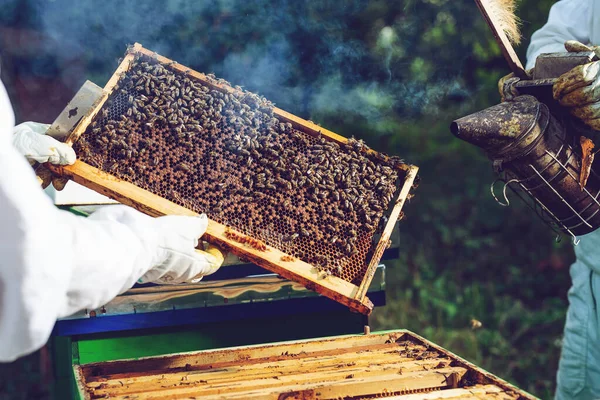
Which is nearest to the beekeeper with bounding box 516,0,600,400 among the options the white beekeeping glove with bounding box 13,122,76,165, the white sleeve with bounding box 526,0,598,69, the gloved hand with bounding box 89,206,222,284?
the white sleeve with bounding box 526,0,598,69

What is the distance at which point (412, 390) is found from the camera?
101 inches

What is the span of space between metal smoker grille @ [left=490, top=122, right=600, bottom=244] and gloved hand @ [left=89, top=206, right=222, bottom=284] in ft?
4.48

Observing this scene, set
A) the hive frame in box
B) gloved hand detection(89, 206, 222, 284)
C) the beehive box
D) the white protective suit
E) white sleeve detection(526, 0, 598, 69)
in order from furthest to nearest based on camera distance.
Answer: white sleeve detection(526, 0, 598, 69)
the white protective suit
the hive frame in box
the beehive box
gloved hand detection(89, 206, 222, 284)

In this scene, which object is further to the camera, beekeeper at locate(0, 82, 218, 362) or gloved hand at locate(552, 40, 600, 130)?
gloved hand at locate(552, 40, 600, 130)

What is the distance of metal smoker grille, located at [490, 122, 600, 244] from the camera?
293 cm

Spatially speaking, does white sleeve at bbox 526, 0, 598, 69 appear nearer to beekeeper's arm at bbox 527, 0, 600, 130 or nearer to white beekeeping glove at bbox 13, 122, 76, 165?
beekeeper's arm at bbox 527, 0, 600, 130

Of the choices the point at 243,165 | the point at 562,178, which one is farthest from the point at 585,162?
the point at 243,165

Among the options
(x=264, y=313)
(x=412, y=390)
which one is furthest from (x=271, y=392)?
(x=264, y=313)

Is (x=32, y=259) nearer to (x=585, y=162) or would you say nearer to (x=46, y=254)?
(x=46, y=254)

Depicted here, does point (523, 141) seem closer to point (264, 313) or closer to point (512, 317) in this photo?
point (264, 313)

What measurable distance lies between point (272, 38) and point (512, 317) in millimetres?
4577

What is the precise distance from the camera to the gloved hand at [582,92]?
2.87 m

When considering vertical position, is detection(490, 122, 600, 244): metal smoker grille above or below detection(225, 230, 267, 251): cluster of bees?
above

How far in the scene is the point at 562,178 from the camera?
2957 mm
